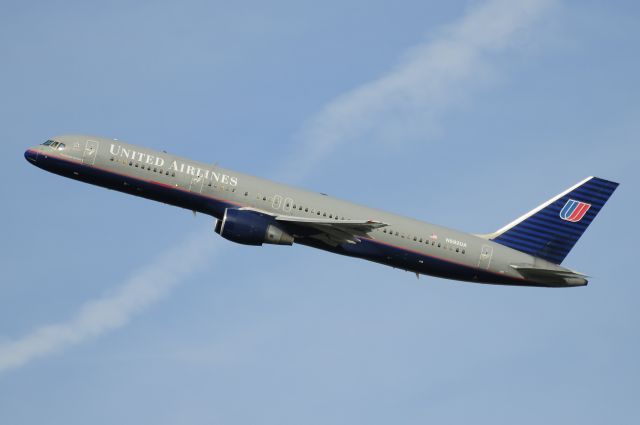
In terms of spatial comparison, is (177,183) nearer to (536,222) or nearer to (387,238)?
(387,238)

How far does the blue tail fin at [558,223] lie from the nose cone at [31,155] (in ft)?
107

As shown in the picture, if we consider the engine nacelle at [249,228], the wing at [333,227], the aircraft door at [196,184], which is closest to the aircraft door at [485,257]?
the wing at [333,227]

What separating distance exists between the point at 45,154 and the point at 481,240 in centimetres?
3075

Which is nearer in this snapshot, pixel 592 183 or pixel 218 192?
pixel 218 192

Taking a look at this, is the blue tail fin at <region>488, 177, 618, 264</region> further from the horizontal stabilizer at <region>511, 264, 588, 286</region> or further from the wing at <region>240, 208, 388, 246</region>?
the wing at <region>240, 208, 388, 246</region>

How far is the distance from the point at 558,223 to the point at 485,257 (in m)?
6.62

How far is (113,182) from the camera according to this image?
6562 cm

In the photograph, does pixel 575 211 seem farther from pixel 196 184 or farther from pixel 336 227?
pixel 196 184

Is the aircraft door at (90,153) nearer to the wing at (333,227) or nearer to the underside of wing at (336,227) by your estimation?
the wing at (333,227)

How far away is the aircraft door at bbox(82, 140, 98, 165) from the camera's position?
65.4 meters

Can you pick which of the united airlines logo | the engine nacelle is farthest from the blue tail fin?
the engine nacelle

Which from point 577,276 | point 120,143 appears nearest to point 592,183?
point 577,276

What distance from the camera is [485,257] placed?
71.2 m

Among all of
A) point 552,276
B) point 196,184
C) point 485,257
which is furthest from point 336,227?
point 552,276
